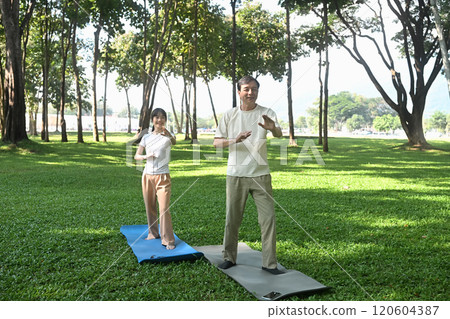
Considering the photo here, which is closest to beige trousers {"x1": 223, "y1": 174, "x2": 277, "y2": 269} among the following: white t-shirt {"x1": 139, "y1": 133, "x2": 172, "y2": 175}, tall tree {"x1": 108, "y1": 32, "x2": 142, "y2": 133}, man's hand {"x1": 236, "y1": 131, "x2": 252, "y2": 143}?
man's hand {"x1": 236, "y1": 131, "x2": 252, "y2": 143}

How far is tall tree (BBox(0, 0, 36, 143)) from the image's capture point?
17578 millimetres

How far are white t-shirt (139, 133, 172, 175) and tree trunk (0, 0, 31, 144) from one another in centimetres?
1577

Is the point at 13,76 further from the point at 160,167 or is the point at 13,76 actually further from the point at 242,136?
→ the point at 242,136

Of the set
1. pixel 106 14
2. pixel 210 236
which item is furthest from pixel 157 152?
pixel 106 14

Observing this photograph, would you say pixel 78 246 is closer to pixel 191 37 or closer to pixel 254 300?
pixel 254 300

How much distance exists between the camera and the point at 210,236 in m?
6.00

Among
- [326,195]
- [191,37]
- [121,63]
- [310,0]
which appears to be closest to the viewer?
[326,195]

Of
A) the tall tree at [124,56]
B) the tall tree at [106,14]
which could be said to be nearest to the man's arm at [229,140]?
the tall tree at [106,14]

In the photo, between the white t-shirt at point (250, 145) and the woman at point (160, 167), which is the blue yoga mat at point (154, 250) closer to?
the woman at point (160, 167)

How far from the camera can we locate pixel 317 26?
29.1 meters

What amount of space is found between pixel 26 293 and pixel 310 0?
71.2 ft

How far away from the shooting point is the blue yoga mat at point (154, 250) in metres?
4.66

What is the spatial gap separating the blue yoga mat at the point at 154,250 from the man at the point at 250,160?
52cm

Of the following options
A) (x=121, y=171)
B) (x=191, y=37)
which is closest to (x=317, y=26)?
(x=191, y=37)
